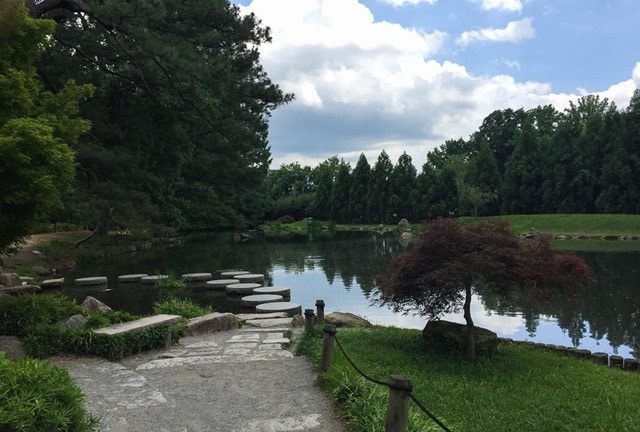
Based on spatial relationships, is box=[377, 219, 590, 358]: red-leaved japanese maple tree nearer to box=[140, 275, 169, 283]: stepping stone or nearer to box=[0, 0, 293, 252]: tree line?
box=[0, 0, 293, 252]: tree line

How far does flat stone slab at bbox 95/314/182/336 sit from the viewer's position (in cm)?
709

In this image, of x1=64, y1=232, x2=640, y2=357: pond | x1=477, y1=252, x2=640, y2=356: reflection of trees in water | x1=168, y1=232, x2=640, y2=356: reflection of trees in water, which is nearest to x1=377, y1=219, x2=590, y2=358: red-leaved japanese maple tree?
x1=477, y1=252, x2=640, y2=356: reflection of trees in water

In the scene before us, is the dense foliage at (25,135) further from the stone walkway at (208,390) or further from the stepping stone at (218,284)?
the stepping stone at (218,284)

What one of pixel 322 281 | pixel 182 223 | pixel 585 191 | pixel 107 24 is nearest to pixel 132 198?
pixel 107 24

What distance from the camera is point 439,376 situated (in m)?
6.93

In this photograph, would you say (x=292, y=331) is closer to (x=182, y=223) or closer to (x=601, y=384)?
(x=601, y=384)

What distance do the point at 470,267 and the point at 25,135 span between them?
21.9 ft

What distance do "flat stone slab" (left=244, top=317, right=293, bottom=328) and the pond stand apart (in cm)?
299

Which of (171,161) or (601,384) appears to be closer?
(601,384)

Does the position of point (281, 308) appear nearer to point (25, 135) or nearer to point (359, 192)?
point (25, 135)

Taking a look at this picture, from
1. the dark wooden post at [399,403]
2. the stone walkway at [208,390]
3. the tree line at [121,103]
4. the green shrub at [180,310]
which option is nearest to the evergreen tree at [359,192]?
the tree line at [121,103]

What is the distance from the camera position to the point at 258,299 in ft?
46.8

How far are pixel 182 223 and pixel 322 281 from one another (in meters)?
13.6

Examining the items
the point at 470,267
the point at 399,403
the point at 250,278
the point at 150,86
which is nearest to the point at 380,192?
the point at 250,278
